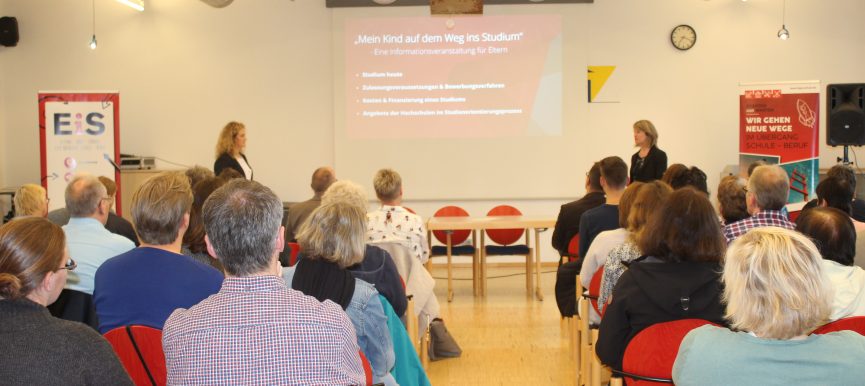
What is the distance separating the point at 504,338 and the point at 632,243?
2.42m

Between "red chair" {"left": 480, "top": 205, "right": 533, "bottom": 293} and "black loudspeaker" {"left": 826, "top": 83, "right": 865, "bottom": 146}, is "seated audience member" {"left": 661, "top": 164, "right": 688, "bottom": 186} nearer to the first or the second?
"red chair" {"left": 480, "top": 205, "right": 533, "bottom": 293}

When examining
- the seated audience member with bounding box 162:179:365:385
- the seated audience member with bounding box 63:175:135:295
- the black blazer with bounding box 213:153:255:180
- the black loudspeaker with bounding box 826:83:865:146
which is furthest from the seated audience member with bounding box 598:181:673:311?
the black loudspeaker with bounding box 826:83:865:146

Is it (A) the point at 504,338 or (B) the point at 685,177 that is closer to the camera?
(B) the point at 685,177

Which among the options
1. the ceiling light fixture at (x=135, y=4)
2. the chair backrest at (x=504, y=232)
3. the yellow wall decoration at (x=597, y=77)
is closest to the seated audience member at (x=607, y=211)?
the chair backrest at (x=504, y=232)

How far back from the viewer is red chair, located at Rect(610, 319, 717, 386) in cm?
258

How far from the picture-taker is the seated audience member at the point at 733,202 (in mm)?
4516

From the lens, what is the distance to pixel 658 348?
260cm

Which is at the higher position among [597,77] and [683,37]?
[683,37]

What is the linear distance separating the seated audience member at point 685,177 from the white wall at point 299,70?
11.0ft

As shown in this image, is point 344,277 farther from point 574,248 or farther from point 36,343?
point 574,248

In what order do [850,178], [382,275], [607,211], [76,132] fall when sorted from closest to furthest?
[382,275] < [850,178] < [607,211] < [76,132]

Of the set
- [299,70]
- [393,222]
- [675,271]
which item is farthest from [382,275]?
[299,70]

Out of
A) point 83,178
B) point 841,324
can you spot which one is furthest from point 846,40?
point 83,178

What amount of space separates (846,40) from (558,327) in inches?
206
